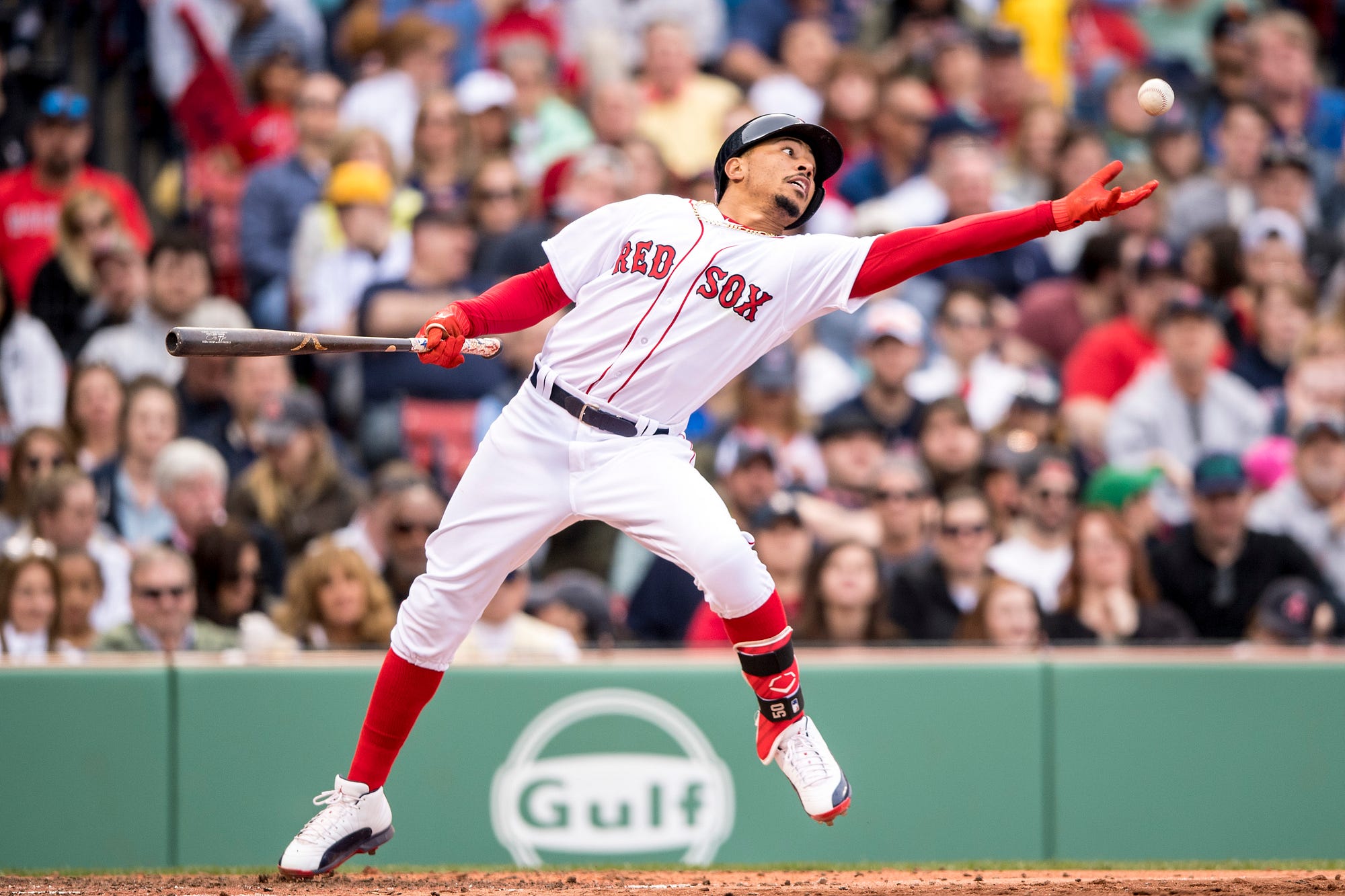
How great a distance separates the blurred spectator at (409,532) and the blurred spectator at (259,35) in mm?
3946

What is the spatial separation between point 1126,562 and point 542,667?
246 centimetres

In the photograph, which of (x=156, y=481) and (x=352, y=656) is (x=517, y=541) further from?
(x=156, y=481)

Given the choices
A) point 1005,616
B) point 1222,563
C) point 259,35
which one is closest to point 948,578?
point 1005,616

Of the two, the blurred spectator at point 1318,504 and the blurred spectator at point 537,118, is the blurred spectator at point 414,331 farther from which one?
the blurred spectator at point 1318,504

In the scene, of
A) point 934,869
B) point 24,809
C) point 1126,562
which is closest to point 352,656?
point 24,809

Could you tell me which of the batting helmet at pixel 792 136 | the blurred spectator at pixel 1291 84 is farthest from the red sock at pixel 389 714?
the blurred spectator at pixel 1291 84

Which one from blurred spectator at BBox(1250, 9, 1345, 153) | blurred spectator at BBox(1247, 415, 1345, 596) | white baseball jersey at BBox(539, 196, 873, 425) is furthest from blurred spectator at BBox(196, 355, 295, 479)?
blurred spectator at BBox(1250, 9, 1345, 153)

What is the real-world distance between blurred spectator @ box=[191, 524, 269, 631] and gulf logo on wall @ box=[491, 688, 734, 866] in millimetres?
1234

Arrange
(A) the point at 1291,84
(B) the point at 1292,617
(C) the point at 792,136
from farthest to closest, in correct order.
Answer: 1. (A) the point at 1291,84
2. (B) the point at 1292,617
3. (C) the point at 792,136

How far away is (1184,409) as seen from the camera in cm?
834

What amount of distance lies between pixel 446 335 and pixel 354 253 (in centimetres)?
407

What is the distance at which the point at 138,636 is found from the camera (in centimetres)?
647

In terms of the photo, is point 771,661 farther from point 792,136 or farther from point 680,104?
point 680,104

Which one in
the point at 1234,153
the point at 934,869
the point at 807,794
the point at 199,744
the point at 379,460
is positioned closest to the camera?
the point at 807,794
